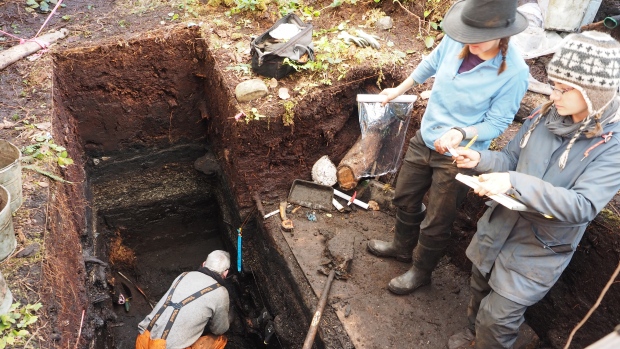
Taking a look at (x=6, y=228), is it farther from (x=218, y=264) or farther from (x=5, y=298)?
(x=218, y=264)

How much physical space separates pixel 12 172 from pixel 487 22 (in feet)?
10.8

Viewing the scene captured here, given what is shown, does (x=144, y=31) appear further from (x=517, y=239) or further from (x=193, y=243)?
(x=517, y=239)

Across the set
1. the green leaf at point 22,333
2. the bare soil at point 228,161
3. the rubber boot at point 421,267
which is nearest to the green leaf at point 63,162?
the bare soil at point 228,161

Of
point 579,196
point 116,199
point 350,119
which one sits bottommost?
point 116,199

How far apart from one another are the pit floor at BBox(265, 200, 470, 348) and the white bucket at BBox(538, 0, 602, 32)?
8.43 ft

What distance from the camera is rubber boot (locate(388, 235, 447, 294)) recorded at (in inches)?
154

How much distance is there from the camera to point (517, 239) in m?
2.97

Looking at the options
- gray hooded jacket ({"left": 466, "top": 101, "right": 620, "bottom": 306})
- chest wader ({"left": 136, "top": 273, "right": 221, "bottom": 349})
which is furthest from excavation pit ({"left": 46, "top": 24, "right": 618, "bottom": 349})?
gray hooded jacket ({"left": 466, "top": 101, "right": 620, "bottom": 306})

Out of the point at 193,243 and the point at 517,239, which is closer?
the point at 517,239

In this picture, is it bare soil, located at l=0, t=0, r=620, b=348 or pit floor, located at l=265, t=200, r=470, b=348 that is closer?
bare soil, located at l=0, t=0, r=620, b=348

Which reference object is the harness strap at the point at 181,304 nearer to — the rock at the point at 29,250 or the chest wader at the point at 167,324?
the chest wader at the point at 167,324

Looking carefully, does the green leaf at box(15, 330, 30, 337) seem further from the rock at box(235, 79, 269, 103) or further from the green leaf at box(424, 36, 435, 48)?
the green leaf at box(424, 36, 435, 48)

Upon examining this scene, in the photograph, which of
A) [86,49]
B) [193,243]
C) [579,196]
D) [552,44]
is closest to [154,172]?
[193,243]

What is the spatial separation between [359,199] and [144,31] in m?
3.20
